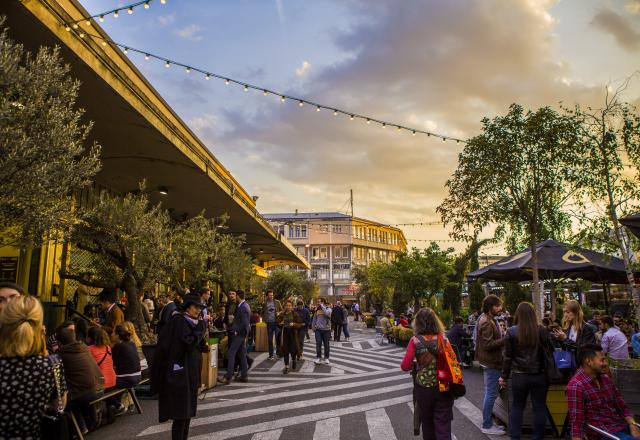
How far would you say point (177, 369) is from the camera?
191 inches

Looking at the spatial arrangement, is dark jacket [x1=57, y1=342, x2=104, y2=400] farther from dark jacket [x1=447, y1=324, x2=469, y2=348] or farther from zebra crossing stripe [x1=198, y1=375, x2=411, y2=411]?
dark jacket [x1=447, y1=324, x2=469, y2=348]

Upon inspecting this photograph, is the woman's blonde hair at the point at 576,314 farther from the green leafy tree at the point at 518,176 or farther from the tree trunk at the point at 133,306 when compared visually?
the tree trunk at the point at 133,306

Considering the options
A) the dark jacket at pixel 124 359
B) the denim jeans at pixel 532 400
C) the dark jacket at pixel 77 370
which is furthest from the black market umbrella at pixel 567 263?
the dark jacket at pixel 77 370

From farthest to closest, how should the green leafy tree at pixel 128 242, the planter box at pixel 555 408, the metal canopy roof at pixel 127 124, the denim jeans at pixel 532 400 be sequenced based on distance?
the green leafy tree at pixel 128 242 → the metal canopy roof at pixel 127 124 → the planter box at pixel 555 408 → the denim jeans at pixel 532 400

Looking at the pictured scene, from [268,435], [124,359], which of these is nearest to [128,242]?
[124,359]

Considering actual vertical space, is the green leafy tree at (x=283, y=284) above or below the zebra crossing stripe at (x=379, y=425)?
above

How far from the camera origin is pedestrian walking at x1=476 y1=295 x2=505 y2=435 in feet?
20.4

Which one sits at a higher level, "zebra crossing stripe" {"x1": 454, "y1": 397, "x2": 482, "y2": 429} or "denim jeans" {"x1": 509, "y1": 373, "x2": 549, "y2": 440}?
"denim jeans" {"x1": 509, "y1": 373, "x2": 549, "y2": 440}

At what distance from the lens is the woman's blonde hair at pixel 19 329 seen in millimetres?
3166

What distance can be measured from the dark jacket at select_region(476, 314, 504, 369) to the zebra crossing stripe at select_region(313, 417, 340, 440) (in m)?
2.21

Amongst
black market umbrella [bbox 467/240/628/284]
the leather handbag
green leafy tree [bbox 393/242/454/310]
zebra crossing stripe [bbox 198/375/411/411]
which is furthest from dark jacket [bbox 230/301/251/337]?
green leafy tree [bbox 393/242/454/310]

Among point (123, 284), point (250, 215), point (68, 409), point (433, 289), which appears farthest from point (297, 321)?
point (433, 289)

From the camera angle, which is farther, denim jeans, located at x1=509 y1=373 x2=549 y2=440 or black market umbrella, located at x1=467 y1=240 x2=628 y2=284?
black market umbrella, located at x1=467 y1=240 x2=628 y2=284

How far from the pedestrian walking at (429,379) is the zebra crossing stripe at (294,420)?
8.05 feet
